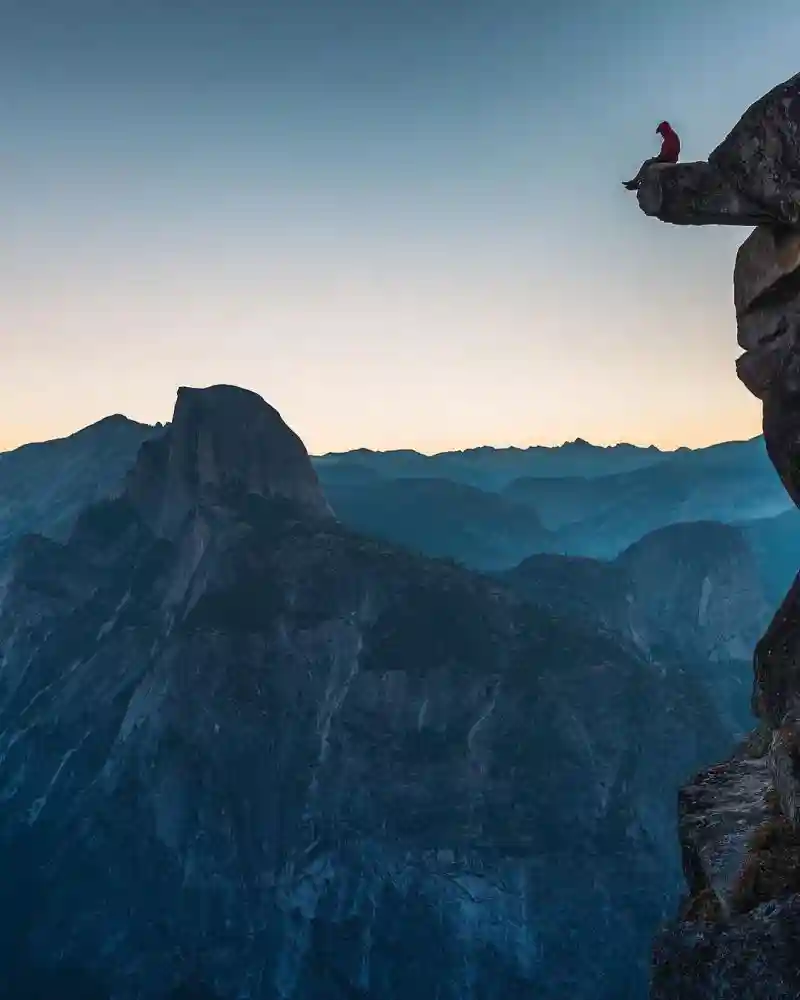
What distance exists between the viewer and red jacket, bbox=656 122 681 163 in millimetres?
28156

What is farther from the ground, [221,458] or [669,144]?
[221,458]

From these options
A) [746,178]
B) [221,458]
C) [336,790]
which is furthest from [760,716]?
[221,458]

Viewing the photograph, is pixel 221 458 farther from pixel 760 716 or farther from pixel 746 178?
pixel 746 178

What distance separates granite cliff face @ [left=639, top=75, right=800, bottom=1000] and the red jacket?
993 millimetres

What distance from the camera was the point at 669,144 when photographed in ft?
93.0

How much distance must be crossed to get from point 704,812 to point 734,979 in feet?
24.6

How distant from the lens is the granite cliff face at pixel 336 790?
136 m

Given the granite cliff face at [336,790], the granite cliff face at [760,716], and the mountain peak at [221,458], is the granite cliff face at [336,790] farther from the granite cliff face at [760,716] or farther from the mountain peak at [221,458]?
the granite cliff face at [760,716]

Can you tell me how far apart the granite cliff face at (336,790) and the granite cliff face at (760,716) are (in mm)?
119372

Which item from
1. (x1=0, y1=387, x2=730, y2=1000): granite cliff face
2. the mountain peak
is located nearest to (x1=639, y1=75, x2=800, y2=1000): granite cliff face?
(x1=0, y1=387, x2=730, y2=1000): granite cliff face

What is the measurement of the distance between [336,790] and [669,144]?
135m

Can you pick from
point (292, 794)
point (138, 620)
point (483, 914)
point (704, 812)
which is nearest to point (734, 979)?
point (704, 812)

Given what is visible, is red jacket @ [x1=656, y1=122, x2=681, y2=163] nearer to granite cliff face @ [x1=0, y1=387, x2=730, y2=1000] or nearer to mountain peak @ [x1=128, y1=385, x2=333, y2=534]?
granite cliff face @ [x1=0, y1=387, x2=730, y2=1000]

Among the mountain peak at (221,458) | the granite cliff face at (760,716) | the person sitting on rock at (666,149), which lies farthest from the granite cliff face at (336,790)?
the person sitting on rock at (666,149)
